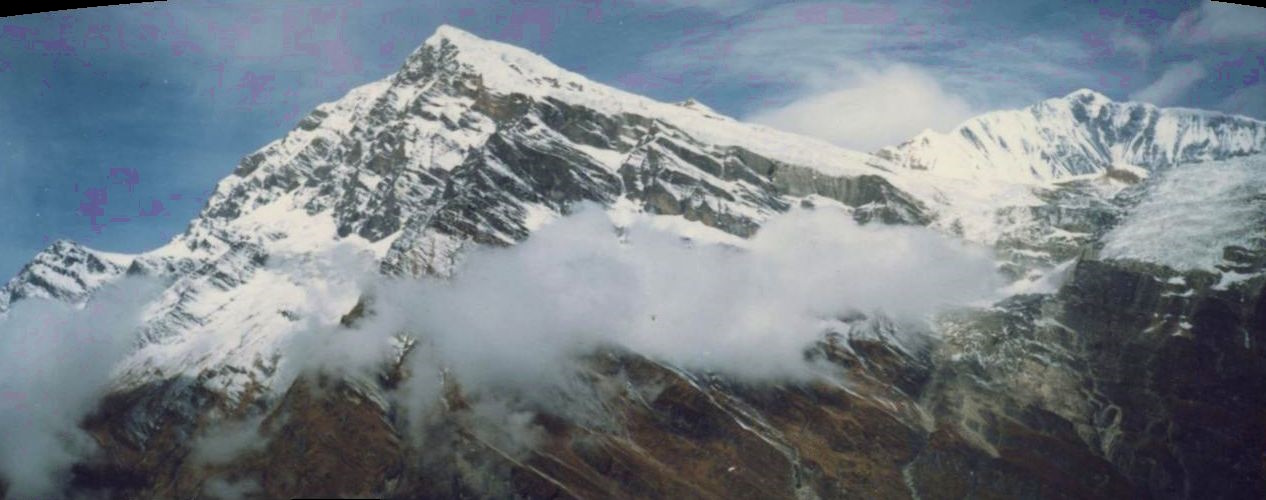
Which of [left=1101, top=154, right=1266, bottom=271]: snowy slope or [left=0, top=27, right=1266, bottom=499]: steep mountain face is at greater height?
[left=1101, top=154, right=1266, bottom=271]: snowy slope

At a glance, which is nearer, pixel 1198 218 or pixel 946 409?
pixel 946 409

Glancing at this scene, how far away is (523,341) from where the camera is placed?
176000 mm

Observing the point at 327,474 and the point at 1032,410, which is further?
the point at 327,474

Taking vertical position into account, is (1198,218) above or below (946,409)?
above

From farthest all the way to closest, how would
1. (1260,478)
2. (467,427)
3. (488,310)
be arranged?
(488,310) < (467,427) < (1260,478)

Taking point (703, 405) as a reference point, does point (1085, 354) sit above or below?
above

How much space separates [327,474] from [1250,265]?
396 ft

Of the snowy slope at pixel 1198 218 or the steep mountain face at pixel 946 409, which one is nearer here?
the steep mountain face at pixel 946 409

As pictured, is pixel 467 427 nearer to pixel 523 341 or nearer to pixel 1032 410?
pixel 523 341

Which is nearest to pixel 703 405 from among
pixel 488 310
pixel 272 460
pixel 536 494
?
pixel 536 494

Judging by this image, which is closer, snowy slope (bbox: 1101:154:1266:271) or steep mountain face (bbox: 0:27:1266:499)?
steep mountain face (bbox: 0:27:1266:499)

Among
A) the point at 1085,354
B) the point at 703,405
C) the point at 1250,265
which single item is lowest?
the point at 703,405

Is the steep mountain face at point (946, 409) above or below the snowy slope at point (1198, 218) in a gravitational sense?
below

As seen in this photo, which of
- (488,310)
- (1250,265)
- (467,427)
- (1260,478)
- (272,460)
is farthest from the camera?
(488,310)
